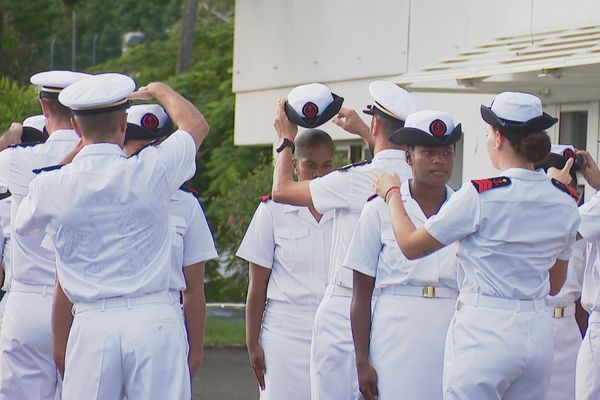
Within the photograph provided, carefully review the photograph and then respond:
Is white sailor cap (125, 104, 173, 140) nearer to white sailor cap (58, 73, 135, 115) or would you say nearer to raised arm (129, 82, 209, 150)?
raised arm (129, 82, 209, 150)

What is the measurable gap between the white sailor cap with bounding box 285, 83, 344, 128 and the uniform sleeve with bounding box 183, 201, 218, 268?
0.72 metres

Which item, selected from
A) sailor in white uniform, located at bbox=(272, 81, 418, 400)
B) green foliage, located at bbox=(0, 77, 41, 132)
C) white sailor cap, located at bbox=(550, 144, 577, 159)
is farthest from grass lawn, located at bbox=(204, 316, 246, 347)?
sailor in white uniform, located at bbox=(272, 81, 418, 400)

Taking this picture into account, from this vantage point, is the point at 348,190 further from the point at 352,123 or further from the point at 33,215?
the point at 33,215

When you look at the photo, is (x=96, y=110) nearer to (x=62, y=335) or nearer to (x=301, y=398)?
(x=62, y=335)

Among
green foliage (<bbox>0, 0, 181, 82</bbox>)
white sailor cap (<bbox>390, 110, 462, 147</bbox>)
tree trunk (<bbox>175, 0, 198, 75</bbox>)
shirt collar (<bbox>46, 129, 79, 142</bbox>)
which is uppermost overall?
green foliage (<bbox>0, 0, 181, 82</bbox>)

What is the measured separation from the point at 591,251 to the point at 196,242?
7.37 feet

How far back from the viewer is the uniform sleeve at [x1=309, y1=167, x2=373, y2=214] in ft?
23.3

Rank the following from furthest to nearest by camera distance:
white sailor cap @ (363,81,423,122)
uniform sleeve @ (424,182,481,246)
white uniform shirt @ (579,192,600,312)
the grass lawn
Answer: the grass lawn
white uniform shirt @ (579,192,600,312)
white sailor cap @ (363,81,423,122)
uniform sleeve @ (424,182,481,246)

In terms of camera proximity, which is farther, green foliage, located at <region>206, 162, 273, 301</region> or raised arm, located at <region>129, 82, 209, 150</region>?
green foliage, located at <region>206, 162, 273, 301</region>

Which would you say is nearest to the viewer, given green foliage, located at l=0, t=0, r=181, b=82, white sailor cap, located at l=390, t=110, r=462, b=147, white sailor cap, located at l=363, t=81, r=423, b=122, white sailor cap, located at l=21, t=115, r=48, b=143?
white sailor cap, located at l=390, t=110, r=462, b=147

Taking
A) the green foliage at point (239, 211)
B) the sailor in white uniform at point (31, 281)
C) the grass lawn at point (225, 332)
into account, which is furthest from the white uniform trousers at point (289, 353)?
the green foliage at point (239, 211)

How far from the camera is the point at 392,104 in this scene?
7.01 m

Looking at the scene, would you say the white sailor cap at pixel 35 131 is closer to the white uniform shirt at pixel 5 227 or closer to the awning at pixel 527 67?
the white uniform shirt at pixel 5 227

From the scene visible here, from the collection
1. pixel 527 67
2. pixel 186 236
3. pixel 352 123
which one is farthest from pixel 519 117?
pixel 527 67
